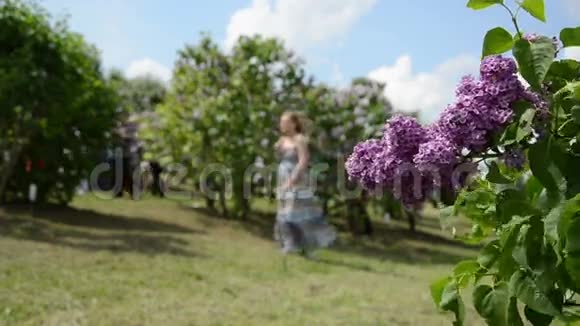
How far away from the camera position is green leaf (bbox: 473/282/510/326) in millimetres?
1510

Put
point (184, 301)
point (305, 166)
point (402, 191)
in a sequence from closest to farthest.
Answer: point (402, 191)
point (184, 301)
point (305, 166)

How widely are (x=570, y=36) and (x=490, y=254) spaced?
0.52 meters

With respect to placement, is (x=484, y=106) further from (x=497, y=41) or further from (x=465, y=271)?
(x=465, y=271)

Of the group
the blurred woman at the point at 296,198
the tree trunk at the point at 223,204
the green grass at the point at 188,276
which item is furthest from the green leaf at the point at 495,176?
the tree trunk at the point at 223,204

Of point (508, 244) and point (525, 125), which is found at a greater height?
point (525, 125)

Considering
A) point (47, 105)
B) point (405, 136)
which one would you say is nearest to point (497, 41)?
point (405, 136)

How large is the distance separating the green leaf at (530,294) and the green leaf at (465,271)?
0.20 meters

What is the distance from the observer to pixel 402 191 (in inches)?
67.5

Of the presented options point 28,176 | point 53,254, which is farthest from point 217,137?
point 53,254

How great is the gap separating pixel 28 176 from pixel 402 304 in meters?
8.81

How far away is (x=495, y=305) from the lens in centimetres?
152

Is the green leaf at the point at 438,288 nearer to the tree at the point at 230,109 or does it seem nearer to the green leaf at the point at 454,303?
the green leaf at the point at 454,303

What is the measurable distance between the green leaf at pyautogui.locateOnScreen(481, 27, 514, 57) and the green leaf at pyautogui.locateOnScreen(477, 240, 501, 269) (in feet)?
1.45

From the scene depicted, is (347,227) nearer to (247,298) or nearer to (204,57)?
(204,57)
